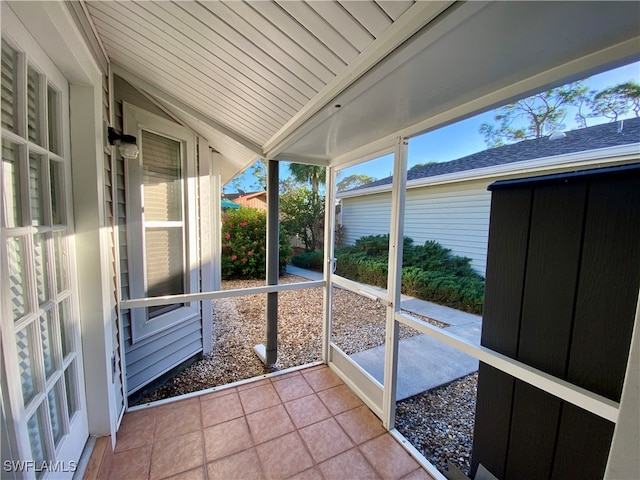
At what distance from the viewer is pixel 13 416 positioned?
83 cm

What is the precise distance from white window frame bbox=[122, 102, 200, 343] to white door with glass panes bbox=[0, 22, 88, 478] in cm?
76

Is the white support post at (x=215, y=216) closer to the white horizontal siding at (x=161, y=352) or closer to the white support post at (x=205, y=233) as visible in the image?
the white support post at (x=205, y=233)

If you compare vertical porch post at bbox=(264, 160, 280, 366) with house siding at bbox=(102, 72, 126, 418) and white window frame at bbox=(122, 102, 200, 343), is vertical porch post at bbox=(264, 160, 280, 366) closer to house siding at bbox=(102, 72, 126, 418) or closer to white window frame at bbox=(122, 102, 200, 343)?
white window frame at bbox=(122, 102, 200, 343)

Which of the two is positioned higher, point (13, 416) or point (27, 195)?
point (27, 195)

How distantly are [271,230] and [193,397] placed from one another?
5.27ft

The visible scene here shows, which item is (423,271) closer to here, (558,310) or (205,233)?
(558,310)

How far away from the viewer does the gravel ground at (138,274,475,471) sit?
6.17 ft

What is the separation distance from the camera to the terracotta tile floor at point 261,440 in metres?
1.54

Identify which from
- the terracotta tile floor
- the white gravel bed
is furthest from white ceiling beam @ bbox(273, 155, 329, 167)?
the white gravel bed

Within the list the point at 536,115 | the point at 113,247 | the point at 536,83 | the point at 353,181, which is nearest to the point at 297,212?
the point at 353,181

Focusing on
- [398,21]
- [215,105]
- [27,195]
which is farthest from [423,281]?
[27,195]

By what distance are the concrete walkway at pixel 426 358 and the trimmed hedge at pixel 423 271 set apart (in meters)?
0.13

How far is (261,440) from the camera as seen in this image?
1750 millimetres

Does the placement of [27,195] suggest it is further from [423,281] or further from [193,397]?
[423,281]
